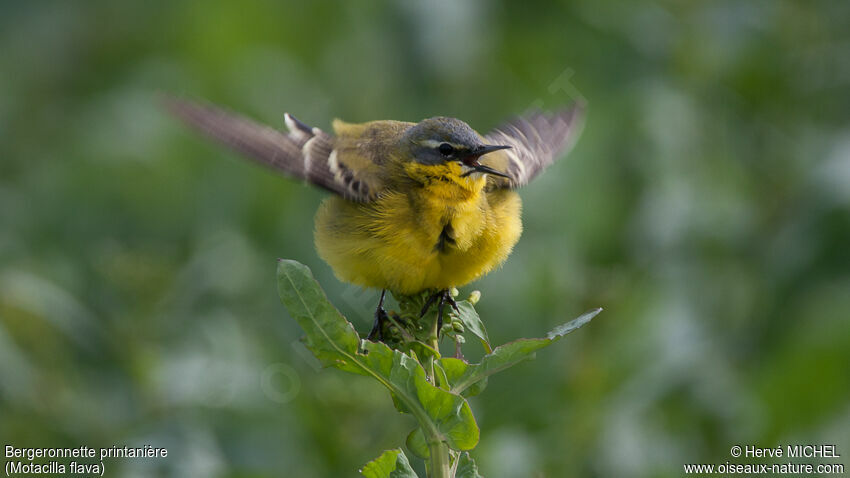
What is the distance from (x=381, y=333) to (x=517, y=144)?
118 centimetres

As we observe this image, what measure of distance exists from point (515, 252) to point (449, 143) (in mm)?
2252

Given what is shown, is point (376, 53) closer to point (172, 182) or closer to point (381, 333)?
point (172, 182)

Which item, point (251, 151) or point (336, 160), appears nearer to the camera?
point (251, 151)

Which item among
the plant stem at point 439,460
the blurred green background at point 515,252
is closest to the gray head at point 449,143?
the blurred green background at point 515,252

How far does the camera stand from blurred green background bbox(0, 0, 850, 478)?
14.9 feet

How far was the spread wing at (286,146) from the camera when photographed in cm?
346

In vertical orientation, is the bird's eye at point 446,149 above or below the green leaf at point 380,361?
above

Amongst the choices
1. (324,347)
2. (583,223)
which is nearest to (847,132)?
(583,223)

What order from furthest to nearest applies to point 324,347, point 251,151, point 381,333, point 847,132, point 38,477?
point 847,132 < point 38,477 < point 251,151 < point 381,333 < point 324,347

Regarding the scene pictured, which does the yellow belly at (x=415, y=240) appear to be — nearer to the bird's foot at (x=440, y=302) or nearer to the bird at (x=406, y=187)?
the bird at (x=406, y=187)

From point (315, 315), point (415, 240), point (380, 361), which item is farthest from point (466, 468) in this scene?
point (415, 240)

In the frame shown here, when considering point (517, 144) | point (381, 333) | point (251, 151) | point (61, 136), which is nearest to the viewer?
point (381, 333)

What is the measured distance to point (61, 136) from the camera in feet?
29.0

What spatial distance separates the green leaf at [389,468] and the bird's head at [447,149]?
1321 mm
